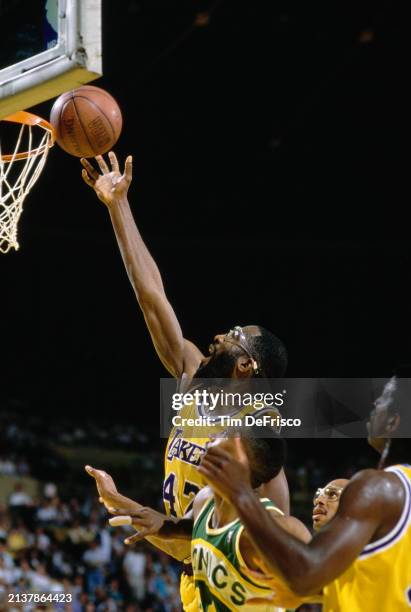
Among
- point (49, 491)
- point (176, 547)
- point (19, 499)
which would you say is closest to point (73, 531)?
point (19, 499)

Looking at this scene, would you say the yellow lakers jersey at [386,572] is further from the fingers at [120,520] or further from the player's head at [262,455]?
the fingers at [120,520]

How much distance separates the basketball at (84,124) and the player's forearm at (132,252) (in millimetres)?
432

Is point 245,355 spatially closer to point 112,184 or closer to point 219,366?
point 219,366

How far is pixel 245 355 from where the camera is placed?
4148 millimetres

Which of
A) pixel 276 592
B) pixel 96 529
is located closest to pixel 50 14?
pixel 276 592

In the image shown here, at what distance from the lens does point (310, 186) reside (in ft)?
56.1

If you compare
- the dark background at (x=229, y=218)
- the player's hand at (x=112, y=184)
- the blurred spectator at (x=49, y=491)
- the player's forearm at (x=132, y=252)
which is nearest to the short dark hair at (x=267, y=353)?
the player's forearm at (x=132, y=252)

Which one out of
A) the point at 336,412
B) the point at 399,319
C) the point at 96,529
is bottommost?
the point at 96,529

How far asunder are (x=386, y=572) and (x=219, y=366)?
1.69 meters

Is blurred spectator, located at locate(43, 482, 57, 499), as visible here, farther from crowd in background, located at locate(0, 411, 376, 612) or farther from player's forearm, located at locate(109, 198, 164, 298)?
player's forearm, located at locate(109, 198, 164, 298)

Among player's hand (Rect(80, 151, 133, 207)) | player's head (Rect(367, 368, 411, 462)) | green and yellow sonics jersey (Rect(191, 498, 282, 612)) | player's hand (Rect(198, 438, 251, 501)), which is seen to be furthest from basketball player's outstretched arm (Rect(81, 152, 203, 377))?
player's hand (Rect(198, 438, 251, 501))

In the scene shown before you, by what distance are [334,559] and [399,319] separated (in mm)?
14008

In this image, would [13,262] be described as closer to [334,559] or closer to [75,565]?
[75,565]

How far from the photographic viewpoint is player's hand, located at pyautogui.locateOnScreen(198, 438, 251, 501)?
2535mm
